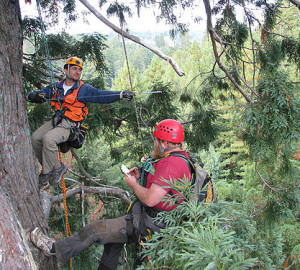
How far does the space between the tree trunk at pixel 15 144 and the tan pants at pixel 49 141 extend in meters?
0.52

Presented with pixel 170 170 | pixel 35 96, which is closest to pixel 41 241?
pixel 170 170

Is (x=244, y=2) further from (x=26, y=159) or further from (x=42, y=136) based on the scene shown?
(x=26, y=159)

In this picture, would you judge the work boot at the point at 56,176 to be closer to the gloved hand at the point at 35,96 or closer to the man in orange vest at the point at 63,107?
the man in orange vest at the point at 63,107

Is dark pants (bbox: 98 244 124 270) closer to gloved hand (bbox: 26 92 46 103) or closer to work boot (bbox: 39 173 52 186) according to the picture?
work boot (bbox: 39 173 52 186)

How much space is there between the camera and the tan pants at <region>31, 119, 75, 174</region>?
2850 mm

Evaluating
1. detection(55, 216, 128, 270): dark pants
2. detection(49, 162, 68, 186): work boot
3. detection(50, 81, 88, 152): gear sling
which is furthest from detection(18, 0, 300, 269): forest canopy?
detection(55, 216, 128, 270): dark pants

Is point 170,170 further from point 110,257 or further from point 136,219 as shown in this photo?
point 110,257

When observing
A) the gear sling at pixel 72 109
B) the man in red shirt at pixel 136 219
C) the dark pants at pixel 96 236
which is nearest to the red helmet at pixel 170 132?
the man in red shirt at pixel 136 219

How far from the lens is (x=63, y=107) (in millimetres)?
3102

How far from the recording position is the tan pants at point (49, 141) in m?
→ 2.85

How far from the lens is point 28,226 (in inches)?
84.7

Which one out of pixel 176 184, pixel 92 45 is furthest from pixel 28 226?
pixel 92 45

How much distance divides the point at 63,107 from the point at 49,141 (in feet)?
1.55

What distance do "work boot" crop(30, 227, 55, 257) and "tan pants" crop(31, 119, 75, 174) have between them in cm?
83
